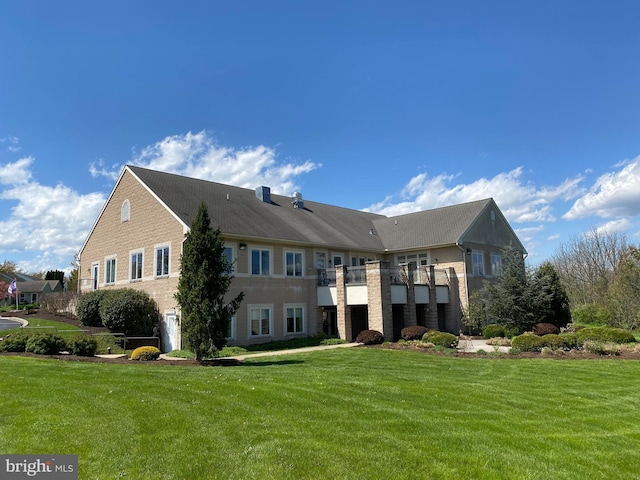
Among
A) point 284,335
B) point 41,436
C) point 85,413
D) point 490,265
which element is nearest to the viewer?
point 41,436

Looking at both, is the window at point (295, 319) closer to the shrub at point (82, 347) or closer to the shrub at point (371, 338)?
the shrub at point (371, 338)

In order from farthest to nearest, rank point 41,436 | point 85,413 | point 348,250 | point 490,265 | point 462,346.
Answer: point 490,265, point 348,250, point 462,346, point 85,413, point 41,436

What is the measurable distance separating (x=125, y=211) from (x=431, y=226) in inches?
806

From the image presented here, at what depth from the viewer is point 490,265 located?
3259 centimetres

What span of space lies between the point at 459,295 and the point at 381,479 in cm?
2581

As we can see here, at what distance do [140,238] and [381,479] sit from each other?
23407 mm

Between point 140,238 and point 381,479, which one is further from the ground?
point 140,238

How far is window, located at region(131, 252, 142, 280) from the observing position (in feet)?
85.0

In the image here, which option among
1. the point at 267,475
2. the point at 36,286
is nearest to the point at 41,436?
the point at 267,475

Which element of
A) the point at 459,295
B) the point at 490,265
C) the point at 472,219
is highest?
the point at 472,219

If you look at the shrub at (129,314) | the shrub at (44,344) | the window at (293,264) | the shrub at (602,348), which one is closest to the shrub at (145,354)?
A: the shrub at (44,344)

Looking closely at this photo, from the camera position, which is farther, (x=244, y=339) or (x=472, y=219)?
(x=472, y=219)

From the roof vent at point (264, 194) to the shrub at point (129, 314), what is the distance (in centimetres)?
1027

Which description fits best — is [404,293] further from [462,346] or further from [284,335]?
[284,335]
